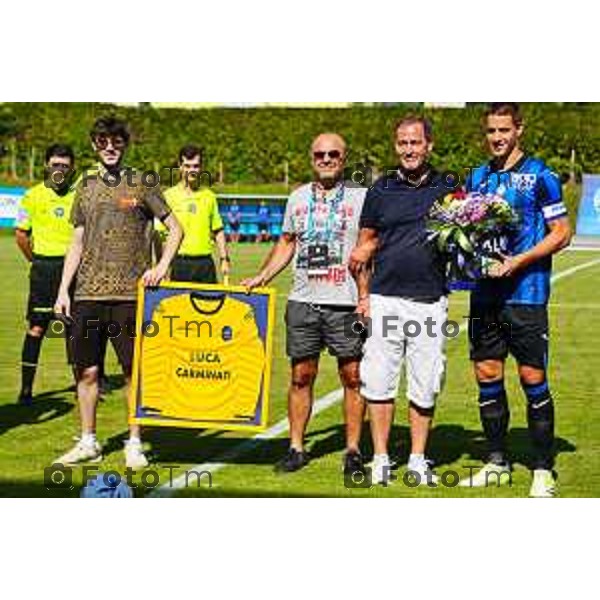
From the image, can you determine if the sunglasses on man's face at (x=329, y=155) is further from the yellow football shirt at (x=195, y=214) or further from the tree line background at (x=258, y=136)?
the tree line background at (x=258, y=136)

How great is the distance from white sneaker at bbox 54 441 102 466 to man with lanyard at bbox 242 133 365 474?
1174 millimetres

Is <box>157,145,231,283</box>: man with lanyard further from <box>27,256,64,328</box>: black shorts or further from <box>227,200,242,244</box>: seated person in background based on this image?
<box>227,200,242,244</box>: seated person in background

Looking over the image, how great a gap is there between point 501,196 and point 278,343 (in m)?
7.83

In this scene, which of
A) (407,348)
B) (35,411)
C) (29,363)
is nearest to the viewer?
(407,348)

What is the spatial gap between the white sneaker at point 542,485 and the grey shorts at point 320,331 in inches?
51.2

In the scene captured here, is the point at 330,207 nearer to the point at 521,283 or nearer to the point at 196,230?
the point at 521,283

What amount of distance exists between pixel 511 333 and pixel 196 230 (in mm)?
4425

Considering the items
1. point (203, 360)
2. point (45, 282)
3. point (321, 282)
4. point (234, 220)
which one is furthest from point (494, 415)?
point (234, 220)

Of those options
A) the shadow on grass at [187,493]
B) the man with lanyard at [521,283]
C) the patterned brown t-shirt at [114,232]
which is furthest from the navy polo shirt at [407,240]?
the patterned brown t-shirt at [114,232]

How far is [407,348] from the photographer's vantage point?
8531mm

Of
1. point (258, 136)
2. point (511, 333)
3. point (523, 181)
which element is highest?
point (258, 136)

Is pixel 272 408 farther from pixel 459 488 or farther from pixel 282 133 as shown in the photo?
pixel 282 133

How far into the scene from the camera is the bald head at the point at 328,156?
Answer: 860 cm

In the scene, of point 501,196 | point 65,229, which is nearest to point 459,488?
point 501,196
